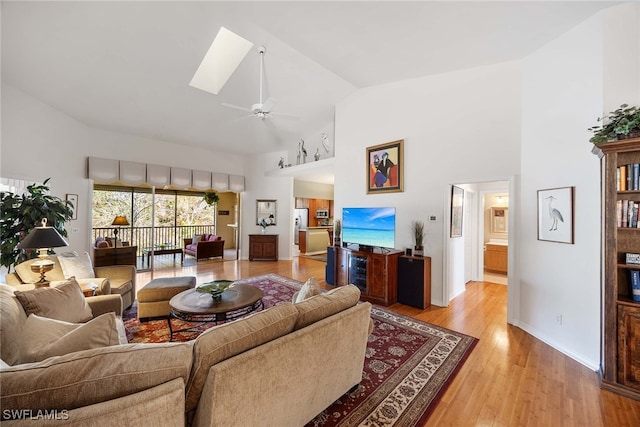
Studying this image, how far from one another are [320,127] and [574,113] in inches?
194

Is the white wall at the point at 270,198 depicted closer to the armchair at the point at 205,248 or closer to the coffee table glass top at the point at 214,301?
the armchair at the point at 205,248

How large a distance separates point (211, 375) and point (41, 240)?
2.55 metres

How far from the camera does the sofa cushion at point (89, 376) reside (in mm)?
878

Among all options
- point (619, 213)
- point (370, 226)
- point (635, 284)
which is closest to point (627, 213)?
point (619, 213)

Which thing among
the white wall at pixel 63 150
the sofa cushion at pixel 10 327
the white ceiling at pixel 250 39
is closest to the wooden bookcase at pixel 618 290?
the white ceiling at pixel 250 39

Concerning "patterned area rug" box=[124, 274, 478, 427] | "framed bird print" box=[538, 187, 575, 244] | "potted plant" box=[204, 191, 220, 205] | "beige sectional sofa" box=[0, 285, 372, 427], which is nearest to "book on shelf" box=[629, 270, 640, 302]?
"framed bird print" box=[538, 187, 575, 244]

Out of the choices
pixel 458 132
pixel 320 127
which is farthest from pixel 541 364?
pixel 320 127

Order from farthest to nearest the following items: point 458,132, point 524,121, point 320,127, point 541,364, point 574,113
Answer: point 320,127 < point 458,132 < point 524,121 < point 574,113 < point 541,364

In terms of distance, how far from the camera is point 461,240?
4.72 metres

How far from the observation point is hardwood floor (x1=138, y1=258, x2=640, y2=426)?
5.95ft

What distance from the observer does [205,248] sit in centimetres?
744

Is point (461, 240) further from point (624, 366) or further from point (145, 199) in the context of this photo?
point (145, 199)

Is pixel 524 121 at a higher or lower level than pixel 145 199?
higher

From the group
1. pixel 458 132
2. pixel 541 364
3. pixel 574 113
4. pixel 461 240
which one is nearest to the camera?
pixel 541 364
